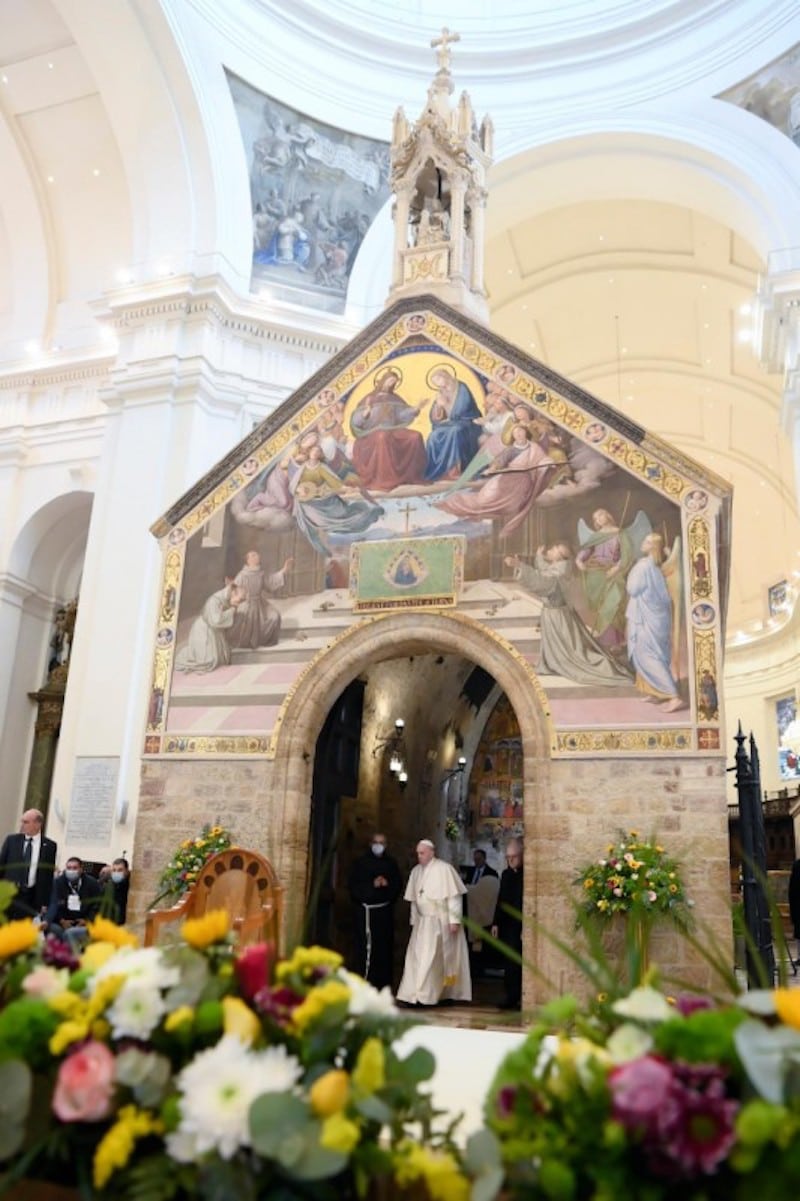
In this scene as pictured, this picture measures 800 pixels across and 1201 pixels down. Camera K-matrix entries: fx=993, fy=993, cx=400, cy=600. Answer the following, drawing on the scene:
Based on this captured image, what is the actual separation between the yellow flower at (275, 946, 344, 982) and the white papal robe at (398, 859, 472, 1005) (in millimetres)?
7209

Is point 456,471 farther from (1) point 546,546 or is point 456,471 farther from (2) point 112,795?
(2) point 112,795

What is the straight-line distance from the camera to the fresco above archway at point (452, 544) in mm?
8688

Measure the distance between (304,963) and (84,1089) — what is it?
521 millimetres

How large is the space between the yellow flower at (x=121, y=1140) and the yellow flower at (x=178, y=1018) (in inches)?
6.3

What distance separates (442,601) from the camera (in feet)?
31.0

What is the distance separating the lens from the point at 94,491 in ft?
58.4

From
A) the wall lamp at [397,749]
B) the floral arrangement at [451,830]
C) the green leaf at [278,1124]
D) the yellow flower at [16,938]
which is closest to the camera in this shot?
the green leaf at [278,1124]

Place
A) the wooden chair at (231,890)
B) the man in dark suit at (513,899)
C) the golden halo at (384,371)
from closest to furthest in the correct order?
the wooden chair at (231,890), the man in dark suit at (513,899), the golden halo at (384,371)

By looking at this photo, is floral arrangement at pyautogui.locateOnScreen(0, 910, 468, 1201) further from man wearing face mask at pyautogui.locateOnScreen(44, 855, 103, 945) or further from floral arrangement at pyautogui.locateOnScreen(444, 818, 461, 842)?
floral arrangement at pyautogui.locateOnScreen(444, 818, 461, 842)

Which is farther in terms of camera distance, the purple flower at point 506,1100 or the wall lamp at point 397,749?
the wall lamp at point 397,749

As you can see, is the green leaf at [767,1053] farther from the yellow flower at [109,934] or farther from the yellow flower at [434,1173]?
the yellow flower at [109,934]

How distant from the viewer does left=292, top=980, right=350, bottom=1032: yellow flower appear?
6.75 feet

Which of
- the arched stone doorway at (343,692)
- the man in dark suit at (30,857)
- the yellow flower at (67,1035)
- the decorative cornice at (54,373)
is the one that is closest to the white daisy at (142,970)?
the yellow flower at (67,1035)

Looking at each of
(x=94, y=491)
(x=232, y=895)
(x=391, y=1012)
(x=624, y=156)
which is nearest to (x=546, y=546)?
(x=232, y=895)
